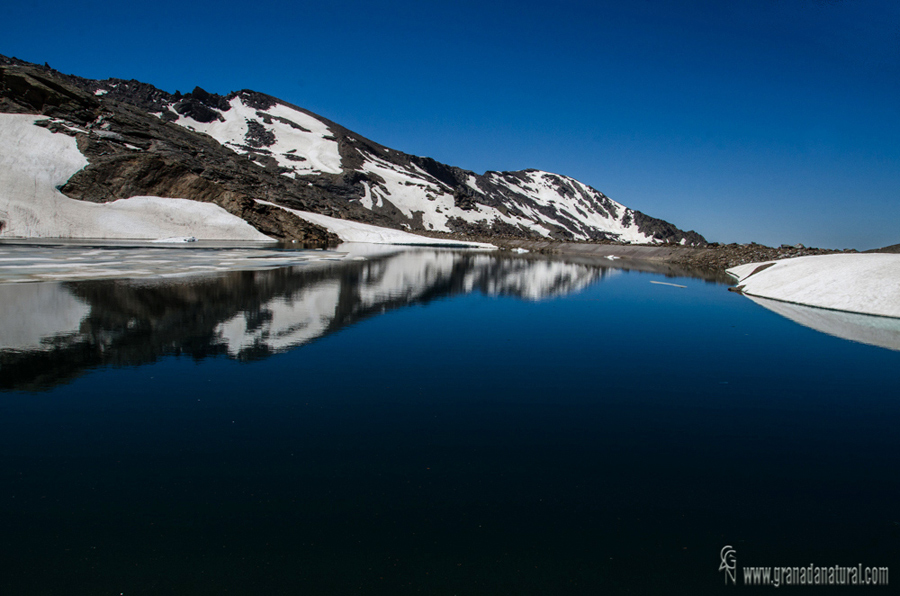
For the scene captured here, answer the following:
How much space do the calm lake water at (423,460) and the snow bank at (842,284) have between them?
320 inches

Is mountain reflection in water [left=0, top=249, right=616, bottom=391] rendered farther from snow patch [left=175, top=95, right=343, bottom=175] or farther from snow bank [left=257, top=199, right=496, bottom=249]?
snow patch [left=175, top=95, right=343, bottom=175]

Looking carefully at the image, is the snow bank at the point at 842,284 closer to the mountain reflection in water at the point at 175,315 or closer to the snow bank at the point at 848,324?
the snow bank at the point at 848,324

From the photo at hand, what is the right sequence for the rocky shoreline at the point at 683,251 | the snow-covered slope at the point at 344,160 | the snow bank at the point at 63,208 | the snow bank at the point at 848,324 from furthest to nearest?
the snow-covered slope at the point at 344,160
the snow bank at the point at 63,208
the rocky shoreline at the point at 683,251
the snow bank at the point at 848,324

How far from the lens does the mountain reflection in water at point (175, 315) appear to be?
9.44 meters

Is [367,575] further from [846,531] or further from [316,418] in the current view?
[846,531]

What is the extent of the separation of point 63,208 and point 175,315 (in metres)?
53.2

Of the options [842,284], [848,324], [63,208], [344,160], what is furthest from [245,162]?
[848,324]

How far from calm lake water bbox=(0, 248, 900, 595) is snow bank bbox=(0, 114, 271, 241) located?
49.8 m

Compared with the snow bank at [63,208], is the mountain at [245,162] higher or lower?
higher

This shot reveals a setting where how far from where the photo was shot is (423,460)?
566 centimetres

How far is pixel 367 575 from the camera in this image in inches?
148

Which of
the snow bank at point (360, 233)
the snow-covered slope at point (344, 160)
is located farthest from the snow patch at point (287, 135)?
the snow bank at point (360, 233)

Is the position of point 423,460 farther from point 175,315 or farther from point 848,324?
point 848,324

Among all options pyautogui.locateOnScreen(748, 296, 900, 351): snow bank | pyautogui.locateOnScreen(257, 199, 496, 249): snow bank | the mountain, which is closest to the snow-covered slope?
the mountain
